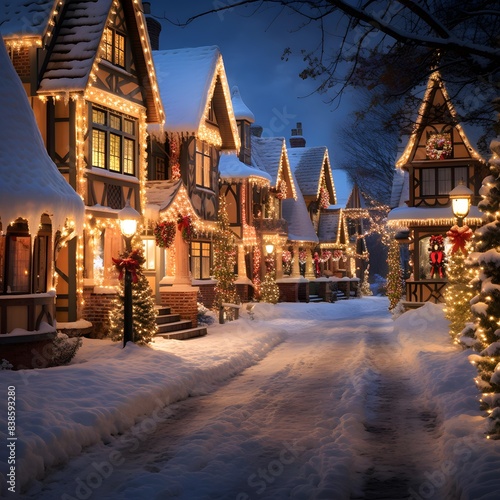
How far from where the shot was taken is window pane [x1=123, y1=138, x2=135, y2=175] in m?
21.0

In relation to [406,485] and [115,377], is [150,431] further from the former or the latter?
[406,485]

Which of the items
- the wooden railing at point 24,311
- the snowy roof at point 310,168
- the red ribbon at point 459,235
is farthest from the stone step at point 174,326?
the snowy roof at point 310,168

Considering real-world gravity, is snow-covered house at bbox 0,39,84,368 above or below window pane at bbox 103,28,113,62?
below

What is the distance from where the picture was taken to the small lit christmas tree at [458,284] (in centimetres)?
1638

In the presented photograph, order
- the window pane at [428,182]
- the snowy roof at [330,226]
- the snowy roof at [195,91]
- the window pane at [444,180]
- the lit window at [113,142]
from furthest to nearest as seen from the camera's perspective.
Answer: the snowy roof at [330,226] < the window pane at [428,182] < the window pane at [444,180] < the snowy roof at [195,91] < the lit window at [113,142]

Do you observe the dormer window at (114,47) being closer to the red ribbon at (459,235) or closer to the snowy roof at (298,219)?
the red ribbon at (459,235)

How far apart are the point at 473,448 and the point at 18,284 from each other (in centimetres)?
999

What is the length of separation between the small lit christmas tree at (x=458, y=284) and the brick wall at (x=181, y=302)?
27.6ft

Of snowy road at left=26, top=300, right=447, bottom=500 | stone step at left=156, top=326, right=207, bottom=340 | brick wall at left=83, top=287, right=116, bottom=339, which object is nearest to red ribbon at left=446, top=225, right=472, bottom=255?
snowy road at left=26, top=300, right=447, bottom=500

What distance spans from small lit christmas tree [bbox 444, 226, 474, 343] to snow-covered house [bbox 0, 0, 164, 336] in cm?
919

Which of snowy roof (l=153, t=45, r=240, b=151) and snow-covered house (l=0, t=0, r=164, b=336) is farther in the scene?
snowy roof (l=153, t=45, r=240, b=151)

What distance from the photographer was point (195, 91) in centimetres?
2642

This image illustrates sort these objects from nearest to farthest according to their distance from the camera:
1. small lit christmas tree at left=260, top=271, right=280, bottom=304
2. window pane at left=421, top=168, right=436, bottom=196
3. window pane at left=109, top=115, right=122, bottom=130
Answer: window pane at left=109, top=115, right=122, bottom=130 < window pane at left=421, top=168, right=436, bottom=196 < small lit christmas tree at left=260, top=271, right=280, bottom=304

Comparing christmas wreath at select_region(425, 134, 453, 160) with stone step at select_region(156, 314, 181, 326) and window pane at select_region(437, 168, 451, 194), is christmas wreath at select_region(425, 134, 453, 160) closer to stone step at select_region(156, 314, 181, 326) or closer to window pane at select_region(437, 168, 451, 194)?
window pane at select_region(437, 168, 451, 194)
